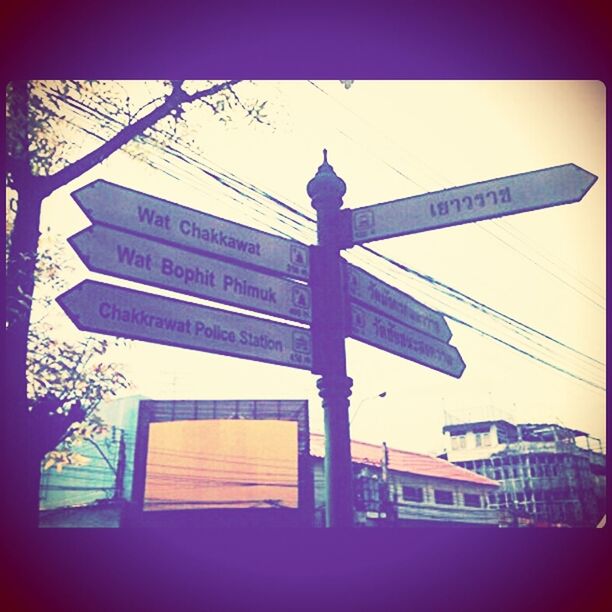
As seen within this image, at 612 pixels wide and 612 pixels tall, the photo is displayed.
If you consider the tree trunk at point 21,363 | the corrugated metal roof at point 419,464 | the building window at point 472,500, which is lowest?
the building window at point 472,500

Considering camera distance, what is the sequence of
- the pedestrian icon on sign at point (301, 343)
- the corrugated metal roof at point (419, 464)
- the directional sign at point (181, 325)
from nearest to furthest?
1. the directional sign at point (181, 325)
2. the pedestrian icon on sign at point (301, 343)
3. the corrugated metal roof at point (419, 464)

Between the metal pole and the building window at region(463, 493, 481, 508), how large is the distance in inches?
287

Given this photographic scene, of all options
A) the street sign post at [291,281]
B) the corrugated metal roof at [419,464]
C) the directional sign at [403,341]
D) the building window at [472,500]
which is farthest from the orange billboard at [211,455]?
the street sign post at [291,281]

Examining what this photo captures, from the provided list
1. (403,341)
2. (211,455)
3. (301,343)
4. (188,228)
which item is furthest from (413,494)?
(188,228)

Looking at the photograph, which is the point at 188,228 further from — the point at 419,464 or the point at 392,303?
the point at 419,464

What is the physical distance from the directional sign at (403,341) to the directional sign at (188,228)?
1.11ft

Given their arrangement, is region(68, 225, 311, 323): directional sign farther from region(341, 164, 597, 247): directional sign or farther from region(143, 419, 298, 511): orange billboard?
region(143, 419, 298, 511): orange billboard

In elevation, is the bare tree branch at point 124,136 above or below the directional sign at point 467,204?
above

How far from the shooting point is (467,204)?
2.95 m

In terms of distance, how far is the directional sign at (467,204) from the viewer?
287 centimetres

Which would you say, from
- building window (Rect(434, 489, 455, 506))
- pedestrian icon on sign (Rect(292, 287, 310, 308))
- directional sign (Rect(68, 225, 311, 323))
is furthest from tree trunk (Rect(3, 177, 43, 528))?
building window (Rect(434, 489, 455, 506))

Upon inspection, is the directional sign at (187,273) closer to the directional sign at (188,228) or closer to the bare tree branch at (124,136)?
the directional sign at (188,228)

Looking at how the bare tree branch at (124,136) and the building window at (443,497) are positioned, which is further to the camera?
the building window at (443,497)
